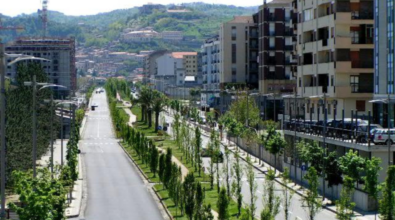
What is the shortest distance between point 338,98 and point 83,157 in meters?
37.1

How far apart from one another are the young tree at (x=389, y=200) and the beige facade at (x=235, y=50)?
128 meters

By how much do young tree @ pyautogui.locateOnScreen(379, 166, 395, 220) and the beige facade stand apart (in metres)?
128

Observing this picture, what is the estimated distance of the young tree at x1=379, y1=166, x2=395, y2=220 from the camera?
45562 mm

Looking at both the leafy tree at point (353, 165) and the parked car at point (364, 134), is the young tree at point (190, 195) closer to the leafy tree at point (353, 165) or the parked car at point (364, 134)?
the leafy tree at point (353, 165)

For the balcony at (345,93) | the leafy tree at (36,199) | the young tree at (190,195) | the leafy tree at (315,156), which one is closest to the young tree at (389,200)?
the young tree at (190,195)

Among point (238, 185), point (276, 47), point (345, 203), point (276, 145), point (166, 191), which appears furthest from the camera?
point (276, 47)

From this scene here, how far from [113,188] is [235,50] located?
100 meters

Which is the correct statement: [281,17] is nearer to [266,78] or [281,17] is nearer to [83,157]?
[266,78]

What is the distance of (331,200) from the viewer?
62.8 metres

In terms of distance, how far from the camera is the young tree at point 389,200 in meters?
45.6

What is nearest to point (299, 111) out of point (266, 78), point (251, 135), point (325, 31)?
point (251, 135)

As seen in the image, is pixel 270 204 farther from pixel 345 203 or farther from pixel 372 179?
pixel 372 179

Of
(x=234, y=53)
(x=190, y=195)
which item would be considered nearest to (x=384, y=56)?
(x=190, y=195)

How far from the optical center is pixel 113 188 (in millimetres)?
80000
